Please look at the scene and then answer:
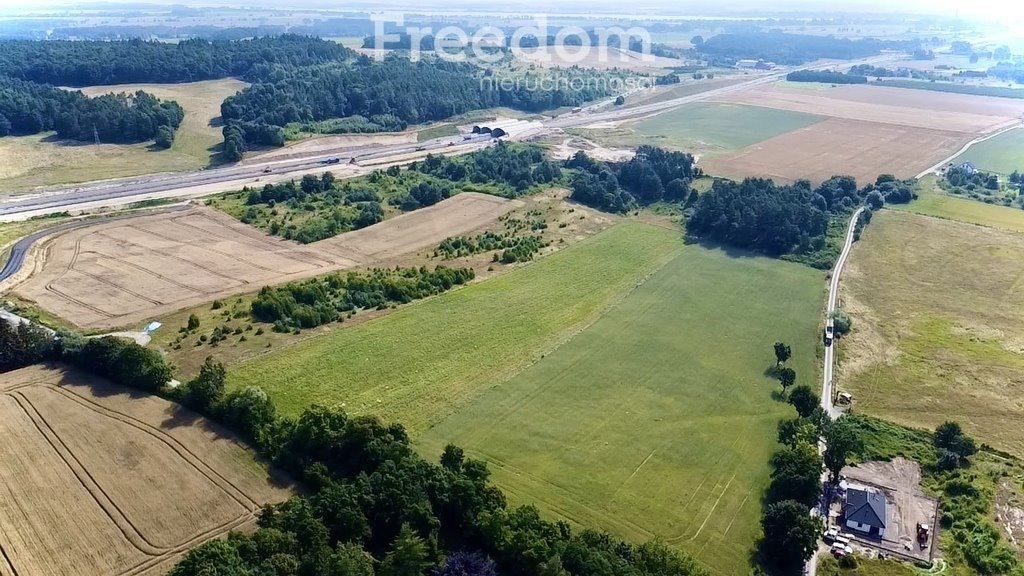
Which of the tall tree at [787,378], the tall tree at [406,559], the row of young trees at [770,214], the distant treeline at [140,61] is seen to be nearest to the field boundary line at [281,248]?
the tall tree at [406,559]

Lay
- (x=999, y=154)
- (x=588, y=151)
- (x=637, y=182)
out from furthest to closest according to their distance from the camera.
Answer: (x=999, y=154), (x=588, y=151), (x=637, y=182)

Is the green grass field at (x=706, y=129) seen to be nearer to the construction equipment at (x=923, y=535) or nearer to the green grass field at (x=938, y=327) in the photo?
the green grass field at (x=938, y=327)

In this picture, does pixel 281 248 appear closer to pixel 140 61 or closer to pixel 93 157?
pixel 93 157

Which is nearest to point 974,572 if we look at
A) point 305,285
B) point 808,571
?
point 808,571

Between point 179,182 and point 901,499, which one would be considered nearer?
point 901,499

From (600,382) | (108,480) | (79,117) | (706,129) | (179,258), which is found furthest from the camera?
(706,129)

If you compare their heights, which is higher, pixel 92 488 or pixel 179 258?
pixel 179 258

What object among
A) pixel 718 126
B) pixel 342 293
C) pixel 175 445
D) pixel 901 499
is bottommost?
pixel 901 499

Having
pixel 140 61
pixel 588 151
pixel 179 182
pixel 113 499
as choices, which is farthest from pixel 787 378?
pixel 140 61
